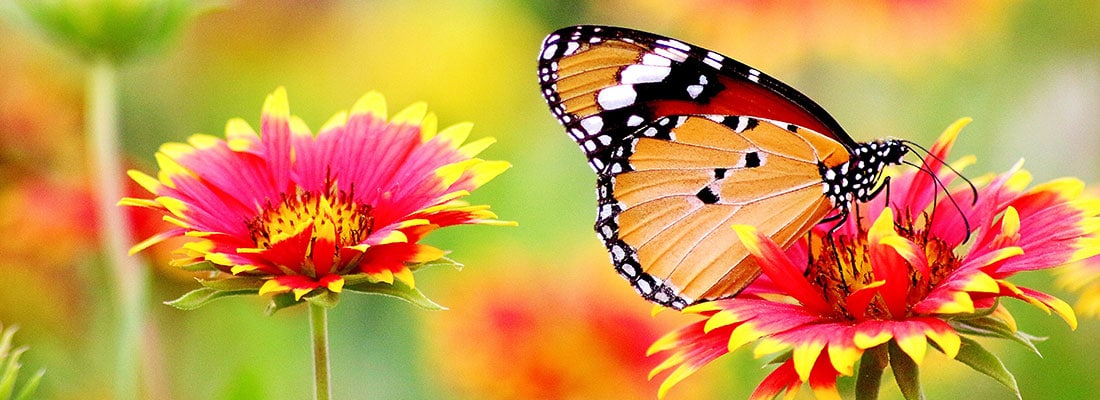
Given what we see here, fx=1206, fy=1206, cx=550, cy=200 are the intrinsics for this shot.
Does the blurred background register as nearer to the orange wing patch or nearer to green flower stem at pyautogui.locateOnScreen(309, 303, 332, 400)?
green flower stem at pyautogui.locateOnScreen(309, 303, 332, 400)

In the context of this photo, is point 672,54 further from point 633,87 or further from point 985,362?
point 985,362

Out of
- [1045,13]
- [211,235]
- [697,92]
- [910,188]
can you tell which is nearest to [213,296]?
[211,235]

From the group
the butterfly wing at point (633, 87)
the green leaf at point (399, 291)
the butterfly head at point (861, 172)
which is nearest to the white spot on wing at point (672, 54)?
the butterfly wing at point (633, 87)

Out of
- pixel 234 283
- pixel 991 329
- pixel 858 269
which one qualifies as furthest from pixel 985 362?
pixel 234 283

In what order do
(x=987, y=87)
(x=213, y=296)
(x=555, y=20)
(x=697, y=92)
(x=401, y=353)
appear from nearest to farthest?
(x=213, y=296) → (x=697, y=92) → (x=401, y=353) → (x=987, y=87) → (x=555, y=20)

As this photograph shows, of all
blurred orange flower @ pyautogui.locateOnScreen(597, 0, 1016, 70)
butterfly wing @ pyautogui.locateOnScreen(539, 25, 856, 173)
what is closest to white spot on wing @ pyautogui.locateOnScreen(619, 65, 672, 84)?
butterfly wing @ pyautogui.locateOnScreen(539, 25, 856, 173)

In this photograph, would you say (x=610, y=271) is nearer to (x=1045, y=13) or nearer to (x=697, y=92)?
(x=697, y=92)

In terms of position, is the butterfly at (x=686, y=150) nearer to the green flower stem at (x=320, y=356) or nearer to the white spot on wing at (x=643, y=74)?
the white spot on wing at (x=643, y=74)
